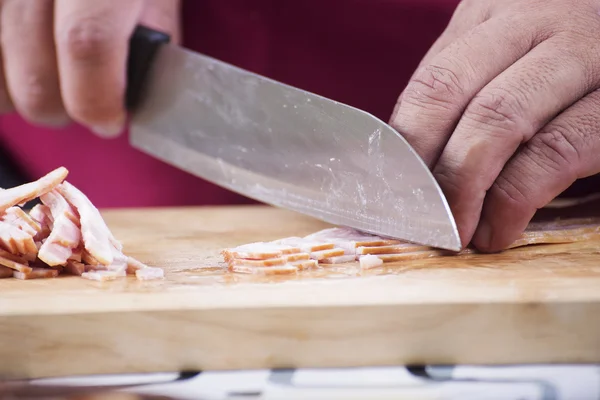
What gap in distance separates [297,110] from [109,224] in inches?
35.4

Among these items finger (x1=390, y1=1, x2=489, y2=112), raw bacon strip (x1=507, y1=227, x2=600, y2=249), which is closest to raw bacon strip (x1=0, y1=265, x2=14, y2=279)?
finger (x1=390, y1=1, x2=489, y2=112)

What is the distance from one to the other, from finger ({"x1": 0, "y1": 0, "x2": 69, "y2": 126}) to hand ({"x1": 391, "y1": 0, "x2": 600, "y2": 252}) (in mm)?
1502

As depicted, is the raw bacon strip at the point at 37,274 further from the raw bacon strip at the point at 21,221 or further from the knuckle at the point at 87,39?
the knuckle at the point at 87,39

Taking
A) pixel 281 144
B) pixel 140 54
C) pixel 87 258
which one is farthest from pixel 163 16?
pixel 87 258

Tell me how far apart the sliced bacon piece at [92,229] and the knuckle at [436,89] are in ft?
2.83

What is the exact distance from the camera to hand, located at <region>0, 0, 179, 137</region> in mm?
2426

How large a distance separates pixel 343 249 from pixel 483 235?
38 centimetres

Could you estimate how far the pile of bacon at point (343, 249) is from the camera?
1.66 meters

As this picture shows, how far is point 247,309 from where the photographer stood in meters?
1.37

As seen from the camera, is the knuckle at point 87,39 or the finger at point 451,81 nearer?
the finger at point 451,81

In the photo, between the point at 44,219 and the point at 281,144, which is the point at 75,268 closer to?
the point at 44,219

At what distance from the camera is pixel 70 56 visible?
2.45 metres

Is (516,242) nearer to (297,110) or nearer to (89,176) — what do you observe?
(297,110)

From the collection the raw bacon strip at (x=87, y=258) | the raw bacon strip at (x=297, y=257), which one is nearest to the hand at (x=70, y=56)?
the raw bacon strip at (x=87, y=258)
